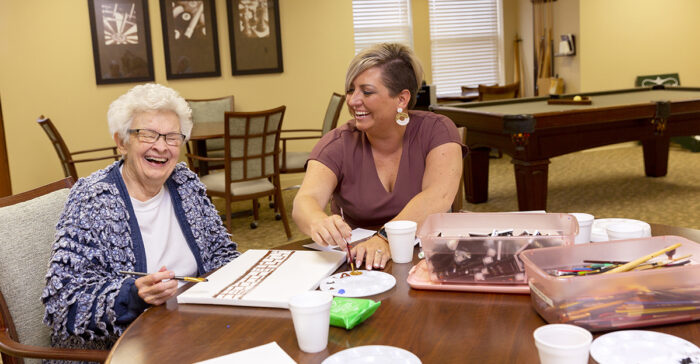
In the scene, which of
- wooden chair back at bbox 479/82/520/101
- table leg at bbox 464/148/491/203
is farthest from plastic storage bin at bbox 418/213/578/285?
wooden chair back at bbox 479/82/520/101

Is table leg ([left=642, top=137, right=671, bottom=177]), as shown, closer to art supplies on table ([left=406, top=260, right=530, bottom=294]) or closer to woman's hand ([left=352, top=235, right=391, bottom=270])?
woman's hand ([left=352, top=235, right=391, bottom=270])

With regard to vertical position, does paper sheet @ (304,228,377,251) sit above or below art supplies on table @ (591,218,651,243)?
below

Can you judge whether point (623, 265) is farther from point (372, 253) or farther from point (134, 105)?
point (134, 105)

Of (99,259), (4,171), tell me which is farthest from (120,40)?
(99,259)

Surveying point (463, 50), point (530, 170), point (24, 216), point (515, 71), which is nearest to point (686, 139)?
point (515, 71)

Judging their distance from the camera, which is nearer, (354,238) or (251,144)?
(354,238)

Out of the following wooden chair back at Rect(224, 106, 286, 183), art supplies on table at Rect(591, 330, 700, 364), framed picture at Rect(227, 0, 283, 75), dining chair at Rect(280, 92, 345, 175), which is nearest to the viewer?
art supplies on table at Rect(591, 330, 700, 364)

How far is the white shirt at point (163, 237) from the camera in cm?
177

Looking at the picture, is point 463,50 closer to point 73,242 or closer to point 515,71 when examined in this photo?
point 515,71

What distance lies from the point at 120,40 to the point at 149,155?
4.31 meters

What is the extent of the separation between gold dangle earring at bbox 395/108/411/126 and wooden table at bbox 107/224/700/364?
95 cm

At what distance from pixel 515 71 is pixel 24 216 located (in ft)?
24.9

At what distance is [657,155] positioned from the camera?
5898 mm

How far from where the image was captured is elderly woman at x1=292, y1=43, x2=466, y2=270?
83.8 inches
